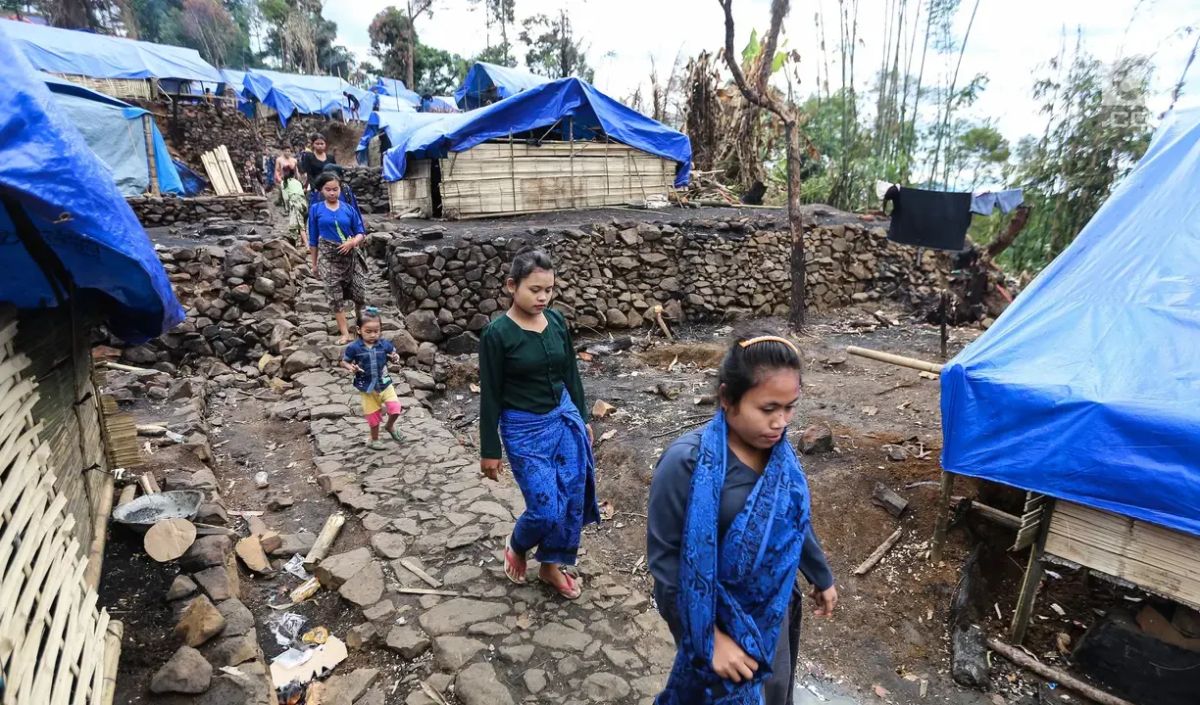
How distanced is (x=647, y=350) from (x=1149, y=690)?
6.62m

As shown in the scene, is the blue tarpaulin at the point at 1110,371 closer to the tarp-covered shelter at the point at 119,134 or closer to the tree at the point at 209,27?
the tarp-covered shelter at the point at 119,134

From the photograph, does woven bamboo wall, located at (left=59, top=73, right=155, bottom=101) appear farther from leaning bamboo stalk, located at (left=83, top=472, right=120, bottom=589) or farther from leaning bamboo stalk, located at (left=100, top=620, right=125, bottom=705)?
leaning bamboo stalk, located at (left=100, top=620, right=125, bottom=705)

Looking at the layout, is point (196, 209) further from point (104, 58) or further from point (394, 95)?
point (394, 95)

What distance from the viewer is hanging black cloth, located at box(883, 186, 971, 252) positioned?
314 inches

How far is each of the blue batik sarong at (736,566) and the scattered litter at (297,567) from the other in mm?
2623

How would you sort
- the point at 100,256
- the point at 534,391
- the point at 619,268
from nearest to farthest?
1. the point at 100,256
2. the point at 534,391
3. the point at 619,268

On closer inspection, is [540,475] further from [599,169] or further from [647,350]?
[599,169]

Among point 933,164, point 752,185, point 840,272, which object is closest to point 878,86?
point 933,164

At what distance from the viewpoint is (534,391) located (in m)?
2.75

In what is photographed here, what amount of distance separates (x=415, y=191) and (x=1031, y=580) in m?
11.5

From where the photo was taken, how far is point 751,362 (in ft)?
5.11

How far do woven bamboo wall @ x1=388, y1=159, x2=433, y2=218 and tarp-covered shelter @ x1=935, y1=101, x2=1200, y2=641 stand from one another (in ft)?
32.8

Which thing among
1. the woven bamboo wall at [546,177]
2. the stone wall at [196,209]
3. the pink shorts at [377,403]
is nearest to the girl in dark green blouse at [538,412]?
the pink shorts at [377,403]

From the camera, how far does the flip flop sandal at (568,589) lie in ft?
10.3
